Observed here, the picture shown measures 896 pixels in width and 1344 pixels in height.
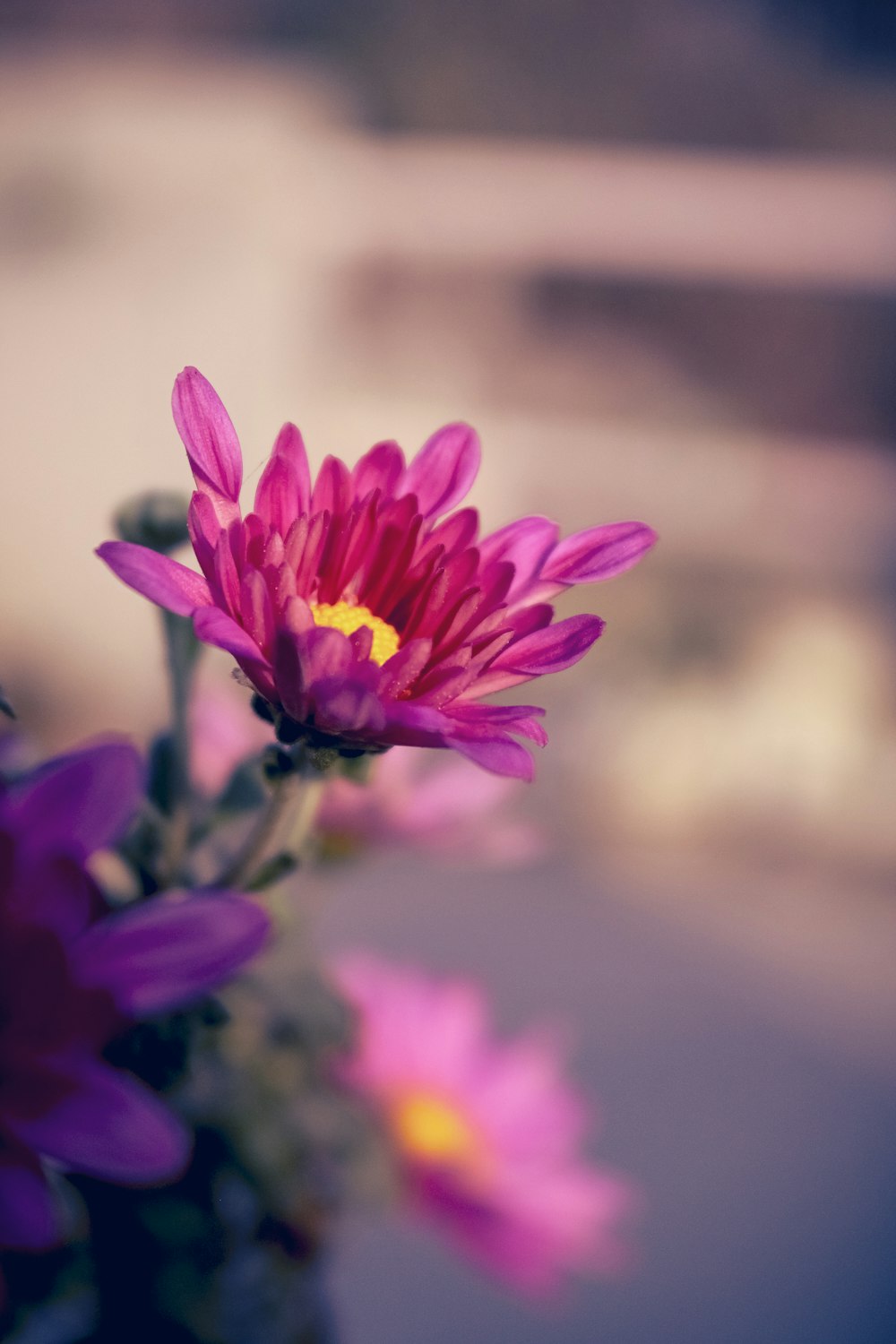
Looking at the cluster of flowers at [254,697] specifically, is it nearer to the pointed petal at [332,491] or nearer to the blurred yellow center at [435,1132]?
the pointed petal at [332,491]

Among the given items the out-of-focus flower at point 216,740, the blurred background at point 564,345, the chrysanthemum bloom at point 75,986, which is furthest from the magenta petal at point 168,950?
the blurred background at point 564,345

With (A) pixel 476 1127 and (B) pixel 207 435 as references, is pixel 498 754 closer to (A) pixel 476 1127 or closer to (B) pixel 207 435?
(B) pixel 207 435

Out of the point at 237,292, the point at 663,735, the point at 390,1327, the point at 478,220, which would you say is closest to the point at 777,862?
the point at 663,735

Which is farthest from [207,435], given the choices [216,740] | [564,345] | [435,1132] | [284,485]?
[564,345]

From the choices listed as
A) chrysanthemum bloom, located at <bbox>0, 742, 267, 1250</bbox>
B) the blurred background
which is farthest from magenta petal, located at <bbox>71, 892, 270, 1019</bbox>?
the blurred background

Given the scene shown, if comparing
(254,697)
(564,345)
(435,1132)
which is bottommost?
(435,1132)

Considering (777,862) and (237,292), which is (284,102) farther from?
(777,862)
